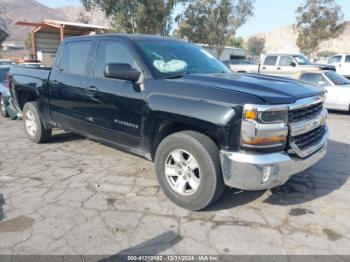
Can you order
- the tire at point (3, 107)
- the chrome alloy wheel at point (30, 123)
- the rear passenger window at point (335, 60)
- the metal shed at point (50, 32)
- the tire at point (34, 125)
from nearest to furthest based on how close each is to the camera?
1. the tire at point (34, 125)
2. the chrome alloy wheel at point (30, 123)
3. the tire at point (3, 107)
4. the metal shed at point (50, 32)
5. the rear passenger window at point (335, 60)

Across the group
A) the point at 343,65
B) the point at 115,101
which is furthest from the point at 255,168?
the point at 343,65

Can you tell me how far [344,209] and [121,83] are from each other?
3.06 meters

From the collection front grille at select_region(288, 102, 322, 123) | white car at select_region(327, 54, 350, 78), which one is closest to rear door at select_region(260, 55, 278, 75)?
white car at select_region(327, 54, 350, 78)

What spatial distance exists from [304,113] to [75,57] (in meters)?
3.52

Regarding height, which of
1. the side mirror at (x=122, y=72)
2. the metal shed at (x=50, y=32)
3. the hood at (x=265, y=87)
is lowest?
the hood at (x=265, y=87)

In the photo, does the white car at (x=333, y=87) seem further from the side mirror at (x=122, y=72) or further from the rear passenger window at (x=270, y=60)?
the side mirror at (x=122, y=72)

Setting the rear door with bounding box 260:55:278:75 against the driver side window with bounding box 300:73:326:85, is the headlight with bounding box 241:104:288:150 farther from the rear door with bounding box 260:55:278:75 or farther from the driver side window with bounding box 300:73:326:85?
the rear door with bounding box 260:55:278:75

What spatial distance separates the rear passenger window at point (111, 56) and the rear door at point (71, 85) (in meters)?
0.24

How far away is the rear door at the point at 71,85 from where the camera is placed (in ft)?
16.0

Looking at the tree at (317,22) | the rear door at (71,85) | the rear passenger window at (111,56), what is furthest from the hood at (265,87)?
the tree at (317,22)

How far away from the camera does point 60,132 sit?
7.29 m

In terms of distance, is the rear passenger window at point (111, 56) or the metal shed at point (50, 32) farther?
the metal shed at point (50, 32)

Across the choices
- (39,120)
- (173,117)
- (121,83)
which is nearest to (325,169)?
(173,117)

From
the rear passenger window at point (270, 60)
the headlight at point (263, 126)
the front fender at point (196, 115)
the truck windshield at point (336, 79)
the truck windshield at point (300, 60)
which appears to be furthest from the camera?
the rear passenger window at point (270, 60)
